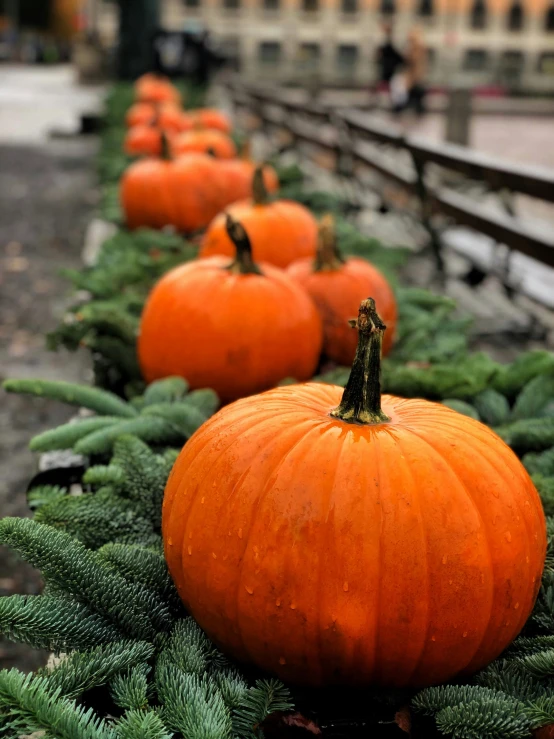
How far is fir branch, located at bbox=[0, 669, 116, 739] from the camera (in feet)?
4.88

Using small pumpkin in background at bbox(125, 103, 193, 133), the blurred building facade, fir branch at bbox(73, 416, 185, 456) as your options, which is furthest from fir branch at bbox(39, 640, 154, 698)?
the blurred building facade

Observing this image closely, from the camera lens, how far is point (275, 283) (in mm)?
3389

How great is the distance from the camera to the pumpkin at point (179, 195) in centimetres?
648

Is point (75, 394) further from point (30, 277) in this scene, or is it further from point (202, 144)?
point (202, 144)

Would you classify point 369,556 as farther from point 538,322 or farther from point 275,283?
point 538,322

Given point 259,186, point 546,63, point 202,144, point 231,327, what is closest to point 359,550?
point 231,327

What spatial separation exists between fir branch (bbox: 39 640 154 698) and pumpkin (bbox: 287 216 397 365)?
2.11 m

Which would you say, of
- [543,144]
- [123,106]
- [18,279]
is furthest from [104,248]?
[543,144]

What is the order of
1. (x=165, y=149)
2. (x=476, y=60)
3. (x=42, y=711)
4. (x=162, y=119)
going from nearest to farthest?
1. (x=42, y=711)
2. (x=165, y=149)
3. (x=162, y=119)
4. (x=476, y=60)

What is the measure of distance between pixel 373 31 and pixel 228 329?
218 ft

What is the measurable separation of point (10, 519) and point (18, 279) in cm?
639

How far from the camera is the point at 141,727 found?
1.53 m

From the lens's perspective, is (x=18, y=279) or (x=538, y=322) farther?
(x=18, y=279)

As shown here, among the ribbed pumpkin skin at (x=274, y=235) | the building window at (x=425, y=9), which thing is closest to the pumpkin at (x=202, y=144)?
the ribbed pumpkin skin at (x=274, y=235)
